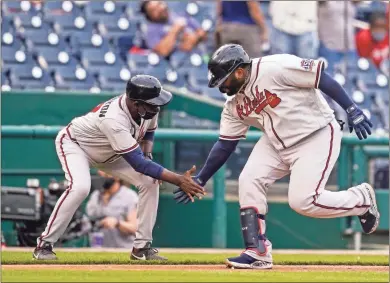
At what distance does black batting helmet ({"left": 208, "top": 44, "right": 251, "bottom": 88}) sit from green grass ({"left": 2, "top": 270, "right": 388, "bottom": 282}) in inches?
43.6

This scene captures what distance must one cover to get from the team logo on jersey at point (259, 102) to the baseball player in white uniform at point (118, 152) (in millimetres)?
583

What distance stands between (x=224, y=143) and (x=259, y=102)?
500mm

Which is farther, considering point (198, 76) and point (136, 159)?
point (198, 76)

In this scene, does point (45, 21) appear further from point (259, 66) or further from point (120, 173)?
point (259, 66)

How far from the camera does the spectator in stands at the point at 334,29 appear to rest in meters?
12.3

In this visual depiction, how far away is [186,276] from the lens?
18.1 ft

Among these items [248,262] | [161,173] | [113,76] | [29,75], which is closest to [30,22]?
[29,75]

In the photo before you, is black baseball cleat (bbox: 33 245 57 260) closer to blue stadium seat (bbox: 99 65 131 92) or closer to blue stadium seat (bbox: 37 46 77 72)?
blue stadium seat (bbox: 99 65 131 92)

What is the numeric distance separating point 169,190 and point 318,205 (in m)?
4.21

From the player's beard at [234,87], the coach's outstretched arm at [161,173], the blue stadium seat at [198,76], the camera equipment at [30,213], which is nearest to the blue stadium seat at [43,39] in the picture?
the blue stadium seat at [198,76]

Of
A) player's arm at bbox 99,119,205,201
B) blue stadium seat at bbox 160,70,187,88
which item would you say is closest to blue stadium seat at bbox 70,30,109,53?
blue stadium seat at bbox 160,70,187,88

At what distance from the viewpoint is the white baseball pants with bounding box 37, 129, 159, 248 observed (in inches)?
272

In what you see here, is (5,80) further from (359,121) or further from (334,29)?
→ (359,121)

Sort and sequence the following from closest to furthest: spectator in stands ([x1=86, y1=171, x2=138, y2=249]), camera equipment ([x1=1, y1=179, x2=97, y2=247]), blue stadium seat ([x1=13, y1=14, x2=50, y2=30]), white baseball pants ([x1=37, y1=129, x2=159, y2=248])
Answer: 1. white baseball pants ([x1=37, y1=129, x2=159, y2=248])
2. camera equipment ([x1=1, y1=179, x2=97, y2=247])
3. spectator in stands ([x1=86, y1=171, x2=138, y2=249])
4. blue stadium seat ([x1=13, y1=14, x2=50, y2=30])
